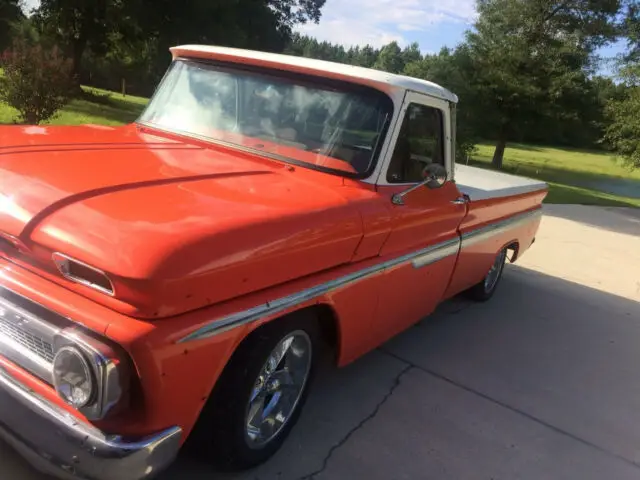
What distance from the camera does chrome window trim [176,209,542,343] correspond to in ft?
7.04

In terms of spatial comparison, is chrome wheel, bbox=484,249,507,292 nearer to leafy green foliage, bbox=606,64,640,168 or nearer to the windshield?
the windshield

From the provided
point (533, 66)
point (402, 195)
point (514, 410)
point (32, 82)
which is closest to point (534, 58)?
point (533, 66)

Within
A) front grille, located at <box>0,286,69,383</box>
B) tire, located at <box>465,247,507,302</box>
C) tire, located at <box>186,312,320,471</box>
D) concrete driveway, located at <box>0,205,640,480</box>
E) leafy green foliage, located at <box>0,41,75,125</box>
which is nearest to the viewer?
front grille, located at <box>0,286,69,383</box>

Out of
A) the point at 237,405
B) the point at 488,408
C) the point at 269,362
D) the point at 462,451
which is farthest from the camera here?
the point at 488,408

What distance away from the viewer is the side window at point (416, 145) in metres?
3.40

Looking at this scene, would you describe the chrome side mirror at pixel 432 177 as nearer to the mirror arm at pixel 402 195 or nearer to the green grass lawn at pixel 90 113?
the mirror arm at pixel 402 195

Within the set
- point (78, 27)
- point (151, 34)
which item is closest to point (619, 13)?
point (151, 34)

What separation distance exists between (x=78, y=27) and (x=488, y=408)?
2647cm

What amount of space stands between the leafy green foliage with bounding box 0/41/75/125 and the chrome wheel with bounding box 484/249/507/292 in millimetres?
9333

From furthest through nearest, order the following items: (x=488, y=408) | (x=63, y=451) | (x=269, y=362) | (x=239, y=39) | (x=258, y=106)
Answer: (x=239, y=39)
(x=488, y=408)
(x=258, y=106)
(x=269, y=362)
(x=63, y=451)

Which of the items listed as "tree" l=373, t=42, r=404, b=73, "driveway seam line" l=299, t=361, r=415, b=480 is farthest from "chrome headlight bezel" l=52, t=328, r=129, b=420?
"tree" l=373, t=42, r=404, b=73

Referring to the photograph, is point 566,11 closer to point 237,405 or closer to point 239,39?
point 239,39

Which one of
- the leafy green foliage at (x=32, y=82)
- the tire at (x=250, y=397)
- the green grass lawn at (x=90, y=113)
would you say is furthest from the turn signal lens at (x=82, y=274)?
the green grass lawn at (x=90, y=113)

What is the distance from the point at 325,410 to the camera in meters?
3.39
